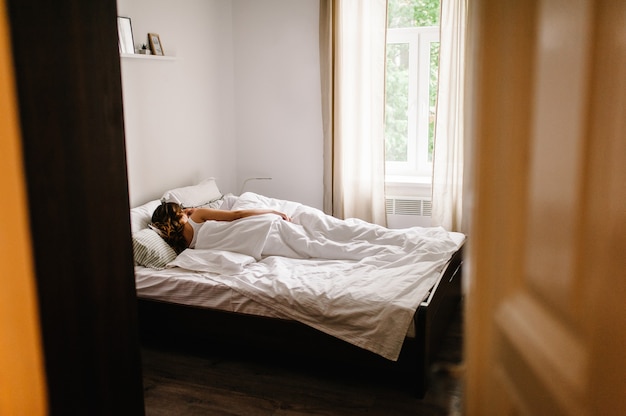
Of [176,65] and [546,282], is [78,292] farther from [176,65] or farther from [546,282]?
[176,65]

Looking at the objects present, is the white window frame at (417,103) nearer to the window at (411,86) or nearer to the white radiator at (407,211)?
the window at (411,86)

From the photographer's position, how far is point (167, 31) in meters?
4.07

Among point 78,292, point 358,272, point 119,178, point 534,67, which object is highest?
point 534,67

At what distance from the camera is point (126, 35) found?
11.7 feet

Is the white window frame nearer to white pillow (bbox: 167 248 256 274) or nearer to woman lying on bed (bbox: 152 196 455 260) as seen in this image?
woman lying on bed (bbox: 152 196 455 260)

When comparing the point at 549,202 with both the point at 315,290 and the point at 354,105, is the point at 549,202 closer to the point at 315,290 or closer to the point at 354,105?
the point at 315,290

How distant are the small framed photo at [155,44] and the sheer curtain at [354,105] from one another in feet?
Result: 4.38

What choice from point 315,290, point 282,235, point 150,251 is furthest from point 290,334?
point 150,251

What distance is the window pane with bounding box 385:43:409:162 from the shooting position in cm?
458

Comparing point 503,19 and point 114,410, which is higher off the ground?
point 503,19

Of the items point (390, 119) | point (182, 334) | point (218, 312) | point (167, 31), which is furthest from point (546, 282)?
point (390, 119)

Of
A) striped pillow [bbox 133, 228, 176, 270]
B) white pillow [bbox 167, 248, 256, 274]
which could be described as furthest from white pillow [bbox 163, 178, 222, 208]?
white pillow [bbox 167, 248, 256, 274]

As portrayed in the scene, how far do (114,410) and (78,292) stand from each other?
0.21 m

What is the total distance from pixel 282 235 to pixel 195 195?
0.98 meters
